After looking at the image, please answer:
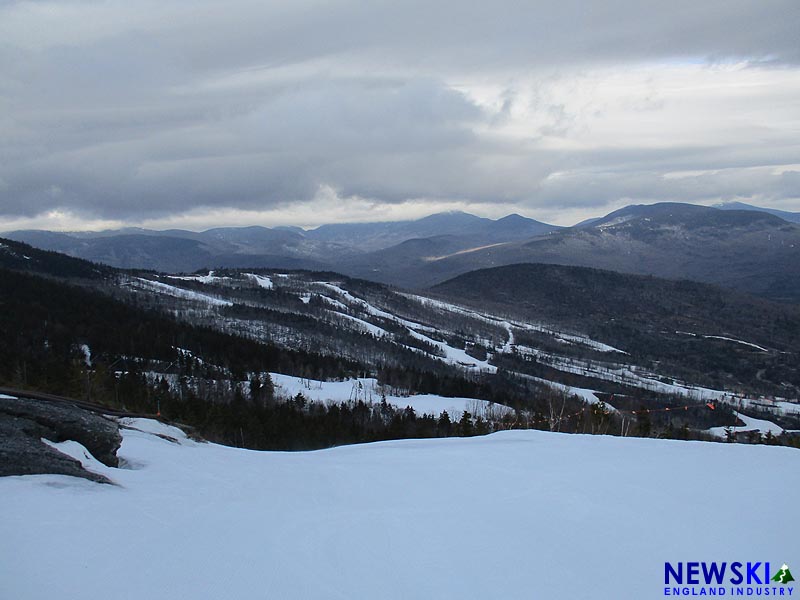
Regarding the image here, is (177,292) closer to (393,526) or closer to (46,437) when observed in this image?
(46,437)

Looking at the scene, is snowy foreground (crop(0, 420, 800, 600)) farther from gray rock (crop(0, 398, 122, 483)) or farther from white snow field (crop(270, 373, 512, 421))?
white snow field (crop(270, 373, 512, 421))

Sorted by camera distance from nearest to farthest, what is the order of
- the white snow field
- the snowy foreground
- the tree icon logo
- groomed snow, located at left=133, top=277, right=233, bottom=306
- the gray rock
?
the snowy foreground
the tree icon logo
the gray rock
the white snow field
groomed snow, located at left=133, top=277, right=233, bottom=306

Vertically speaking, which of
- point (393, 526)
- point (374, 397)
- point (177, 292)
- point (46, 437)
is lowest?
point (374, 397)

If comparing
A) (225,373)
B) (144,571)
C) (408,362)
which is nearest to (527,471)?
(144,571)

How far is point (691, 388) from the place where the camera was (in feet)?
479

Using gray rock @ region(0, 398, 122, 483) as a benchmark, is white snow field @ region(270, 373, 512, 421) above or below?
below

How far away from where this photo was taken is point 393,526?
366 inches

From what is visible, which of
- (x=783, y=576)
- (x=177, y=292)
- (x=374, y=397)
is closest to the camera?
(x=783, y=576)

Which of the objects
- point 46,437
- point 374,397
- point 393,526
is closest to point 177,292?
point 374,397

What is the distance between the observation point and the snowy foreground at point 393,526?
7.32 meters

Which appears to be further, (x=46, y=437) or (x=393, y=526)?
(x=46, y=437)

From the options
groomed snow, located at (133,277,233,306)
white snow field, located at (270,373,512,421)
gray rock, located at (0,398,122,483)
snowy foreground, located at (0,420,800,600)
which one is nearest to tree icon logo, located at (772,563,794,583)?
snowy foreground, located at (0,420,800,600)

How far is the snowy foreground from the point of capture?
732cm

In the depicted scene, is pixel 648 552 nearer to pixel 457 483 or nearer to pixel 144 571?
pixel 457 483
